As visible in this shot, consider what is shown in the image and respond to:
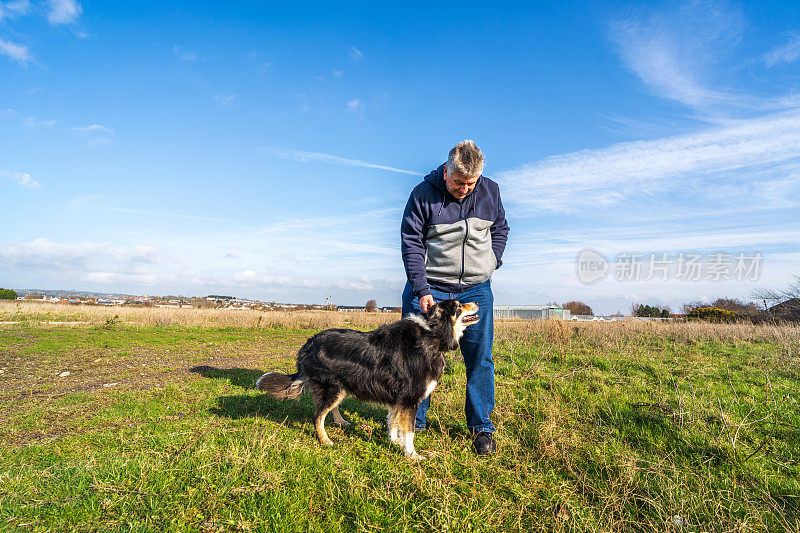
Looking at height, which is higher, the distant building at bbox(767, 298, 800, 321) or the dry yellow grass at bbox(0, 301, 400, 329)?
the distant building at bbox(767, 298, 800, 321)

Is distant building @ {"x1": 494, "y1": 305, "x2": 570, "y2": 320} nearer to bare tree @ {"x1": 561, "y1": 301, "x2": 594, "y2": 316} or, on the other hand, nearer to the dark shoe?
bare tree @ {"x1": 561, "y1": 301, "x2": 594, "y2": 316}

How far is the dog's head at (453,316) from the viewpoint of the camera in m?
4.28

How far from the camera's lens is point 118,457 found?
342 centimetres

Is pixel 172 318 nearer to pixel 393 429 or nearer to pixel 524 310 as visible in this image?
pixel 393 429

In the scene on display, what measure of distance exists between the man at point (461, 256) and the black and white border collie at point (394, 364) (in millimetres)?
276

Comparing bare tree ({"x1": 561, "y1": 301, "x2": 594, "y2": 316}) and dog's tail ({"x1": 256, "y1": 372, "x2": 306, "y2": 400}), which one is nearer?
dog's tail ({"x1": 256, "y1": 372, "x2": 306, "y2": 400})

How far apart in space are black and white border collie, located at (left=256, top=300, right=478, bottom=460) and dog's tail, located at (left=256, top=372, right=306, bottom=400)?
0.24m

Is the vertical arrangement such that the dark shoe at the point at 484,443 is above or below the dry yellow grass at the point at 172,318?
above

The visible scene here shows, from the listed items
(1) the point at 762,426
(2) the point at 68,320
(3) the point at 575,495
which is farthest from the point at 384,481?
(2) the point at 68,320

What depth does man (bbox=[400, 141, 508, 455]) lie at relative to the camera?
176 inches

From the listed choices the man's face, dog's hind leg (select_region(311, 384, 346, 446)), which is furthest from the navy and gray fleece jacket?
dog's hind leg (select_region(311, 384, 346, 446))

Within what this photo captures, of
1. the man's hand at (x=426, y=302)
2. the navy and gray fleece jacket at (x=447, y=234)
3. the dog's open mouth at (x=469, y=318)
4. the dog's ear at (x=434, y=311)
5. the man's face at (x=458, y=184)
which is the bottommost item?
the dog's open mouth at (x=469, y=318)

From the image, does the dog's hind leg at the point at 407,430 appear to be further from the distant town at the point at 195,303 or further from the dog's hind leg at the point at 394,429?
the distant town at the point at 195,303

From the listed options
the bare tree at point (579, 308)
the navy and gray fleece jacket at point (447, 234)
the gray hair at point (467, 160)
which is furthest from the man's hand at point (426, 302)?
the bare tree at point (579, 308)
